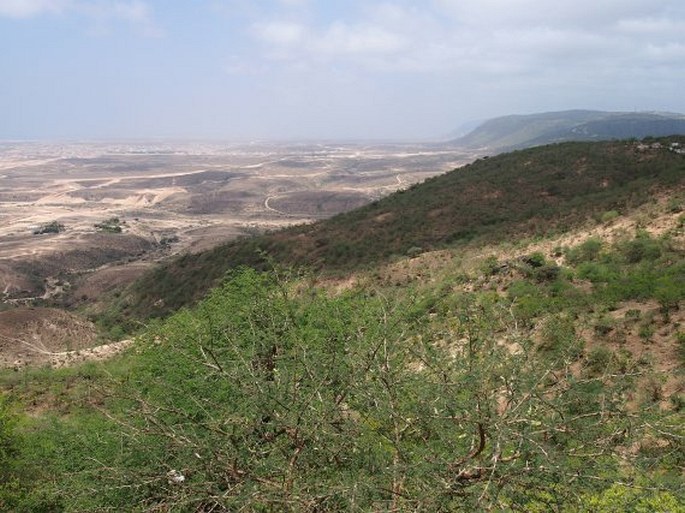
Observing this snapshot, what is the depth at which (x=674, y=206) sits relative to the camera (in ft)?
69.8

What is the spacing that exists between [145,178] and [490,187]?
121m

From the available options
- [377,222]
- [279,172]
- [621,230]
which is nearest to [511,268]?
[621,230]

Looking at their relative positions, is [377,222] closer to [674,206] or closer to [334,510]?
[674,206]

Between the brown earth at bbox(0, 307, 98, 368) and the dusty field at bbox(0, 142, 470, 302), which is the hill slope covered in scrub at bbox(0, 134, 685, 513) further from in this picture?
the dusty field at bbox(0, 142, 470, 302)

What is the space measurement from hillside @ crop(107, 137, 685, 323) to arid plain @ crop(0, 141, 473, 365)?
960 centimetres

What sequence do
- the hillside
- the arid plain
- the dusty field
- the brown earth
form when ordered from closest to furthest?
the brown earth
the hillside
the arid plain
the dusty field

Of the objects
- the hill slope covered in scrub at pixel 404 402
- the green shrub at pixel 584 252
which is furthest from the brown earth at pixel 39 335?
the green shrub at pixel 584 252

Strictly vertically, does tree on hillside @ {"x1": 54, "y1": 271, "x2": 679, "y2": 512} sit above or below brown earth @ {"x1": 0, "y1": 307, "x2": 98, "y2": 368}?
above

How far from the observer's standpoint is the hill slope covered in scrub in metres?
4.54

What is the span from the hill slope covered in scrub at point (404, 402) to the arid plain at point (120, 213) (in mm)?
17173

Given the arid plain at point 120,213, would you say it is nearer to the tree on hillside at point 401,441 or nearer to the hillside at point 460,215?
the hillside at point 460,215

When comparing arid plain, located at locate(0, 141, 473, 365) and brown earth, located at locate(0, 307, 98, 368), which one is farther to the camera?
arid plain, located at locate(0, 141, 473, 365)

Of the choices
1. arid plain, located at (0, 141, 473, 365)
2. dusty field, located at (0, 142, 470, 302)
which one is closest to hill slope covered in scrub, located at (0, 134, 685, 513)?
arid plain, located at (0, 141, 473, 365)

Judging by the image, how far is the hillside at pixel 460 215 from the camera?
30.1 metres
